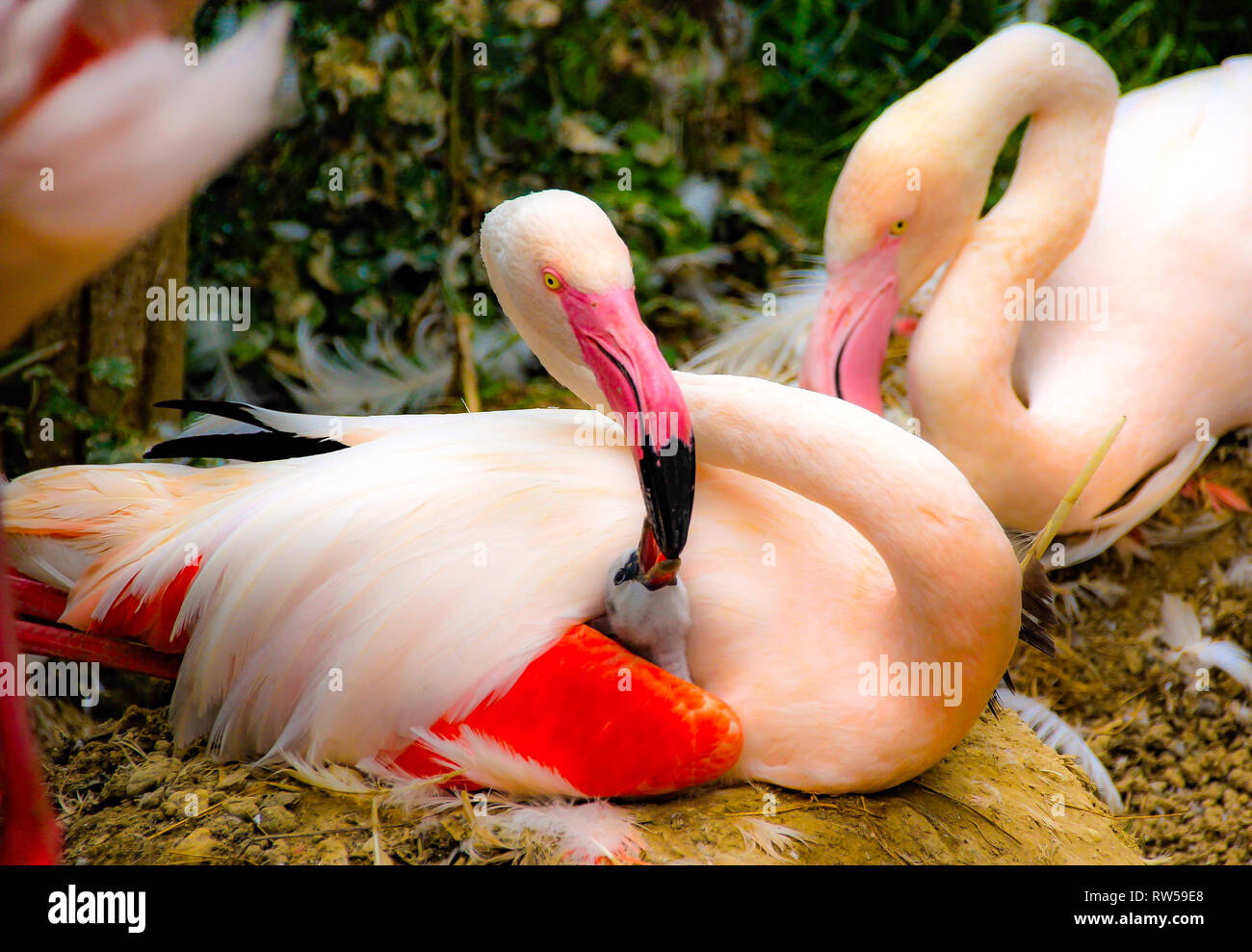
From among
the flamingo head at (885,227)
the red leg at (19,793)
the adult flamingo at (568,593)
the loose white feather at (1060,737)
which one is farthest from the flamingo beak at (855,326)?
the red leg at (19,793)

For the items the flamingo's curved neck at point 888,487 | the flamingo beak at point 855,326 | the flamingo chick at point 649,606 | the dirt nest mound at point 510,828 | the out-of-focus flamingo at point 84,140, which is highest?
the out-of-focus flamingo at point 84,140

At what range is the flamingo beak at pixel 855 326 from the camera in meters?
2.21

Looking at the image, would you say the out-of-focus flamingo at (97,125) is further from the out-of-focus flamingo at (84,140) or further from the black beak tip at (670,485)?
the black beak tip at (670,485)

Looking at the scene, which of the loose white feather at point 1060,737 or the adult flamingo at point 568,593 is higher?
the adult flamingo at point 568,593

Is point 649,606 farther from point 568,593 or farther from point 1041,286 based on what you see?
point 1041,286

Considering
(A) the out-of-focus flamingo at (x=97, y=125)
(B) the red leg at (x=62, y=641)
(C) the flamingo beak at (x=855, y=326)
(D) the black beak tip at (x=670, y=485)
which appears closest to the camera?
(A) the out-of-focus flamingo at (x=97, y=125)

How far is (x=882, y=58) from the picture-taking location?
11.2 ft

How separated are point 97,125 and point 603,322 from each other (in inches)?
25.0

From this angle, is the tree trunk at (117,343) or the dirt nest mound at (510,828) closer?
the dirt nest mound at (510,828)

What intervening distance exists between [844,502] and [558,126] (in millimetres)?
1840

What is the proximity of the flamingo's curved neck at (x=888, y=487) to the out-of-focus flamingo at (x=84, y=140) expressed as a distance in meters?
0.76

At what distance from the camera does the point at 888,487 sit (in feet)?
5.04

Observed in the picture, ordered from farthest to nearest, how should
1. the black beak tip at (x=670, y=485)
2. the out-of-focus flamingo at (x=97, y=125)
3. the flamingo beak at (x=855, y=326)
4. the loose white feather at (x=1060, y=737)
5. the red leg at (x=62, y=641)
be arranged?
1. the flamingo beak at (x=855, y=326)
2. the loose white feather at (x=1060, y=737)
3. the red leg at (x=62, y=641)
4. the black beak tip at (x=670, y=485)
5. the out-of-focus flamingo at (x=97, y=125)

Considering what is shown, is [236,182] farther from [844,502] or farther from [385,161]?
[844,502]
